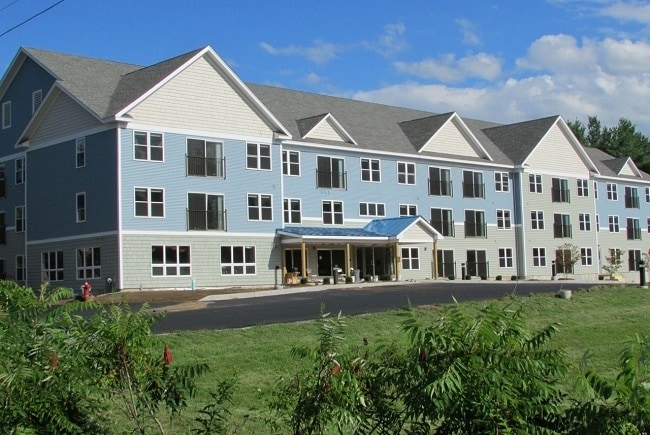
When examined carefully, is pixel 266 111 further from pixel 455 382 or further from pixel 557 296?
pixel 455 382

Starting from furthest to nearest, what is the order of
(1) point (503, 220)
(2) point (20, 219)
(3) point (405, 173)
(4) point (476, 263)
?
(1) point (503, 220) < (4) point (476, 263) < (3) point (405, 173) < (2) point (20, 219)

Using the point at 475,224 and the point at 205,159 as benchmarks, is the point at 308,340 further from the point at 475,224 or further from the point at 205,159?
the point at 475,224

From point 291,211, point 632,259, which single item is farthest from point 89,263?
point 632,259

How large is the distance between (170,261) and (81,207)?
222 inches

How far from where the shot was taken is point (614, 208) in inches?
2832

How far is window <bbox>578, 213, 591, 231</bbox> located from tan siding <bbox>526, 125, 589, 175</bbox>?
3.23 meters

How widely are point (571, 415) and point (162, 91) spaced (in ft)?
127

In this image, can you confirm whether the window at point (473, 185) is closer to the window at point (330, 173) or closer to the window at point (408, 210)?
the window at point (408, 210)

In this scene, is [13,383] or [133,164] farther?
[133,164]

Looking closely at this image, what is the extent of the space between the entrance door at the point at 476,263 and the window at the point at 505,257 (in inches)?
71.8

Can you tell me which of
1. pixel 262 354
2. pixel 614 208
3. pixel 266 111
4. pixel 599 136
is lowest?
pixel 262 354

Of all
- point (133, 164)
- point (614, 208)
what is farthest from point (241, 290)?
point (614, 208)

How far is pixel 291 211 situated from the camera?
47.9 metres

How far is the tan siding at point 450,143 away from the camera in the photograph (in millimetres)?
56506
